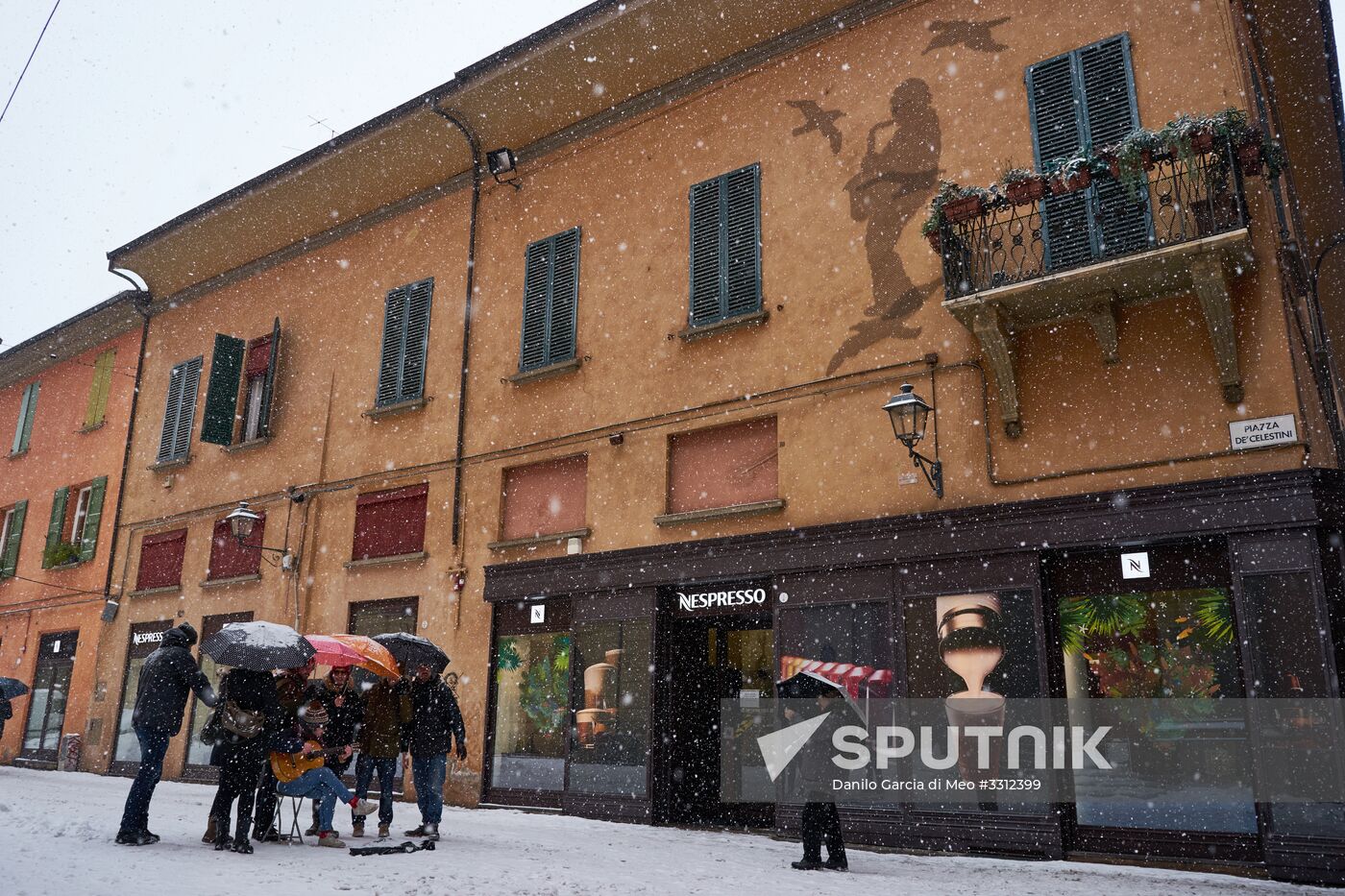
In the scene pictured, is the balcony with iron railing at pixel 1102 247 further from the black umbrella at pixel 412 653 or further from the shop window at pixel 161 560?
the shop window at pixel 161 560

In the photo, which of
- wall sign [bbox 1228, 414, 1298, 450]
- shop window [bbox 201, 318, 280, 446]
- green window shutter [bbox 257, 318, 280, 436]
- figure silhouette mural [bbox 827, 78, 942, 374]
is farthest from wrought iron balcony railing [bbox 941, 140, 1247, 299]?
shop window [bbox 201, 318, 280, 446]

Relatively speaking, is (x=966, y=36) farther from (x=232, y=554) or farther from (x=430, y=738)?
(x=232, y=554)

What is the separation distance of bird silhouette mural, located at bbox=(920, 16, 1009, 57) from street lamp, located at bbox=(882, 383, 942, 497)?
4.08 metres

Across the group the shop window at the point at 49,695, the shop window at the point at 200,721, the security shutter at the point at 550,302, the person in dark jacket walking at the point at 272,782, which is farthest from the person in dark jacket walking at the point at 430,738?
the shop window at the point at 49,695

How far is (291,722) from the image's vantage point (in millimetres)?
8867

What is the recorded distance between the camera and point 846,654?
1121 cm

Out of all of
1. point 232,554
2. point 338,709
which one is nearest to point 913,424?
point 338,709

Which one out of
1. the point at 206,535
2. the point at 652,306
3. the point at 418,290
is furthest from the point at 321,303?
the point at 652,306

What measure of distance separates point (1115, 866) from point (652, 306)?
28.1 ft

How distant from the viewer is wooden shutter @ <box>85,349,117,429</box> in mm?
22969

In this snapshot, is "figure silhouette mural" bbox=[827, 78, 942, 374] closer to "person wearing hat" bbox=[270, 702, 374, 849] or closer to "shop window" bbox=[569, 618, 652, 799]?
"shop window" bbox=[569, 618, 652, 799]

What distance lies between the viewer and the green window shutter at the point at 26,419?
25562 mm

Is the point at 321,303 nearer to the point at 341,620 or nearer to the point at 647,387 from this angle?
the point at 341,620

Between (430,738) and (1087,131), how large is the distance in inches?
356
